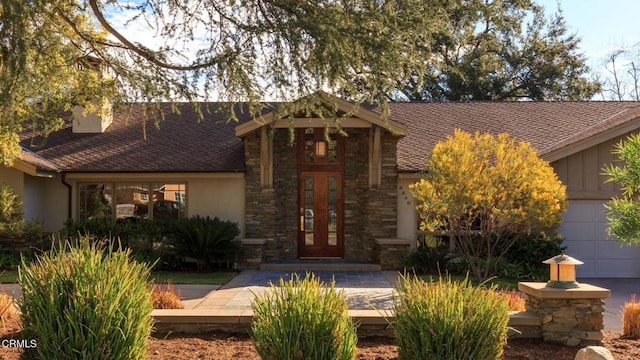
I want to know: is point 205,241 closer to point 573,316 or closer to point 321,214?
point 321,214

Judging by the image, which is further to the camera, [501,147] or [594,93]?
[594,93]

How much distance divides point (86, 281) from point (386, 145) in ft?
35.6

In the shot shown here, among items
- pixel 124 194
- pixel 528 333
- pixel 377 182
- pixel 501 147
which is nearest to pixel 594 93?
pixel 377 182

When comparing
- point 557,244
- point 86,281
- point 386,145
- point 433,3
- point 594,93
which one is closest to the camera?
point 86,281

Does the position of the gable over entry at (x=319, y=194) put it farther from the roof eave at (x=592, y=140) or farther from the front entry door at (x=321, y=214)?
the roof eave at (x=592, y=140)

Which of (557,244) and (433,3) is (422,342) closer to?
(433,3)

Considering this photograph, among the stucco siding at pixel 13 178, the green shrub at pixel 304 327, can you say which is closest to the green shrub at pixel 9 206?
the stucco siding at pixel 13 178

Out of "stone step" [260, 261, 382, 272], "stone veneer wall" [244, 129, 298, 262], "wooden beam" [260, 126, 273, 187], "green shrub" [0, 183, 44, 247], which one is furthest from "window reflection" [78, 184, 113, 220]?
"stone step" [260, 261, 382, 272]

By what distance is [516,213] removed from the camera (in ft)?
36.1

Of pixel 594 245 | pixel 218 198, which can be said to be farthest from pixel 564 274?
pixel 218 198

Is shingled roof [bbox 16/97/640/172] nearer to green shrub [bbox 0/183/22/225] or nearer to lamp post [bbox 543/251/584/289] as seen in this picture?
green shrub [bbox 0/183/22/225]

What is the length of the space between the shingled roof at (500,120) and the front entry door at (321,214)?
2081 mm

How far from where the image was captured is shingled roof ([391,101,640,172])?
16.1m

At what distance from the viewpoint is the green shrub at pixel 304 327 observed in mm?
4973
